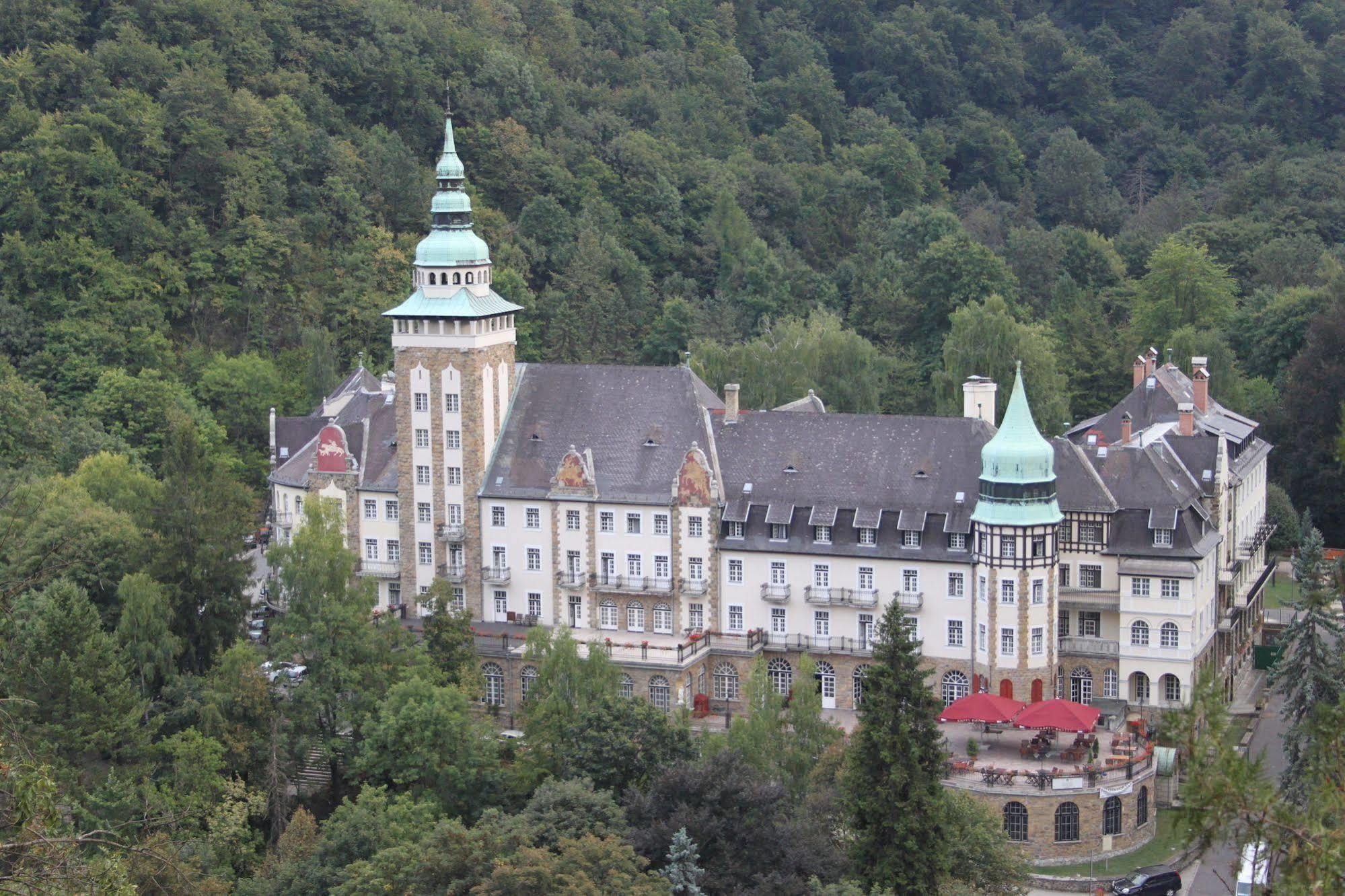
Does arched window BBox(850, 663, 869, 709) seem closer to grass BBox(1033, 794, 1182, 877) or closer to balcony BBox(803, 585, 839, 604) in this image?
balcony BBox(803, 585, 839, 604)

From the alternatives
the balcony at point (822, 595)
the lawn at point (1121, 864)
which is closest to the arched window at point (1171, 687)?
the lawn at point (1121, 864)

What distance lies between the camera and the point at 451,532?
7469 cm

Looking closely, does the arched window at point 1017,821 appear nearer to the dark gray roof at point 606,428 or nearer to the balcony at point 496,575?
the dark gray roof at point 606,428

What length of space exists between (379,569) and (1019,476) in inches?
914

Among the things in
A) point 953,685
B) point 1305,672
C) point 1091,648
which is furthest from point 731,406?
point 1305,672

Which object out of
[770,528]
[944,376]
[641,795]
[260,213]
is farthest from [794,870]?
[260,213]

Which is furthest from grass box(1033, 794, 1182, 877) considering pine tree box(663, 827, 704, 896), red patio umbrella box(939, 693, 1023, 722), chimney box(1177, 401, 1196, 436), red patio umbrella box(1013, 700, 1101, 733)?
chimney box(1177, 401, 1196, 436)

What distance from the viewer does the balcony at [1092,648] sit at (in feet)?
228

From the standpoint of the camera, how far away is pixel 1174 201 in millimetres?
137500

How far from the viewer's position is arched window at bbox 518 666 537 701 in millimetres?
70562

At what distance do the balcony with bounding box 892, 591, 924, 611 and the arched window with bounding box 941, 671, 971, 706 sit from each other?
7.79ft

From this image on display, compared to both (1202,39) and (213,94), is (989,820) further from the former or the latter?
(1202,39)

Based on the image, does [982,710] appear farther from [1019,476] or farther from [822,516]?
[822,516]

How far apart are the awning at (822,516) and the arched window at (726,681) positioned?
554 centimetres
